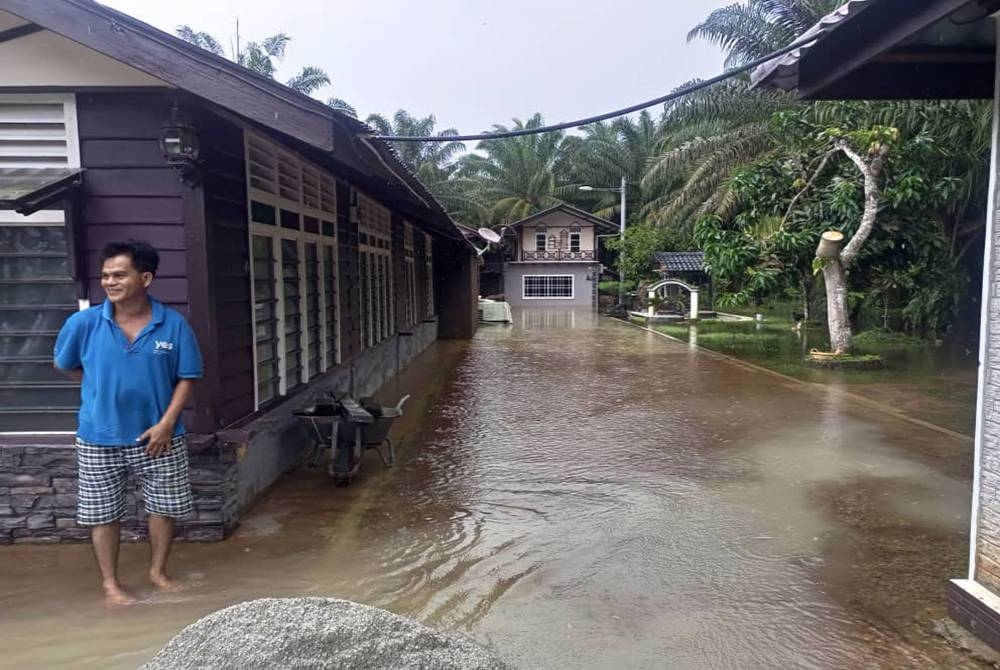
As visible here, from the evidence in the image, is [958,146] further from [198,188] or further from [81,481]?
[81,481]

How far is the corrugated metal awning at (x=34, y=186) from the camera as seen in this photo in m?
3.84

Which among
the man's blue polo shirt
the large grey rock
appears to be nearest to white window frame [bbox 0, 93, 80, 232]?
the man's blue polo shirt

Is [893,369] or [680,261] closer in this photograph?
[893,369]

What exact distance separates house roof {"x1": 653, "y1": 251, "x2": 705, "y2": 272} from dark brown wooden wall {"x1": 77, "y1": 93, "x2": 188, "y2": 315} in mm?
23096

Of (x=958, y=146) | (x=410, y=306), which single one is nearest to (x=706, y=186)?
(x=958, y=146)

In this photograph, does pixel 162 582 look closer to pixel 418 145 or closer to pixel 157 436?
pixel 157 436

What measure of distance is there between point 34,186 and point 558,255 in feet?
115

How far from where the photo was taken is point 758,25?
20.2 meters

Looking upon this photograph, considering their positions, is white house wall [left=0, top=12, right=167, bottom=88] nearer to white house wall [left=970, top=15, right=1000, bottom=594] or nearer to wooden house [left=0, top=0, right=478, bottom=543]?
wooden house [left=0, top=0, right=478, bottom=543]

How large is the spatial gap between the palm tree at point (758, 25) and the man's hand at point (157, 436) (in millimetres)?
19039

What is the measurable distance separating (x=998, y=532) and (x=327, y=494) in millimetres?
4245

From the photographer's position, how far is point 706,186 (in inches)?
1003

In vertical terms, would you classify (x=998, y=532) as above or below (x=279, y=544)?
above

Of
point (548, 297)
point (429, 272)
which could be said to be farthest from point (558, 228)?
point (429, 272)
